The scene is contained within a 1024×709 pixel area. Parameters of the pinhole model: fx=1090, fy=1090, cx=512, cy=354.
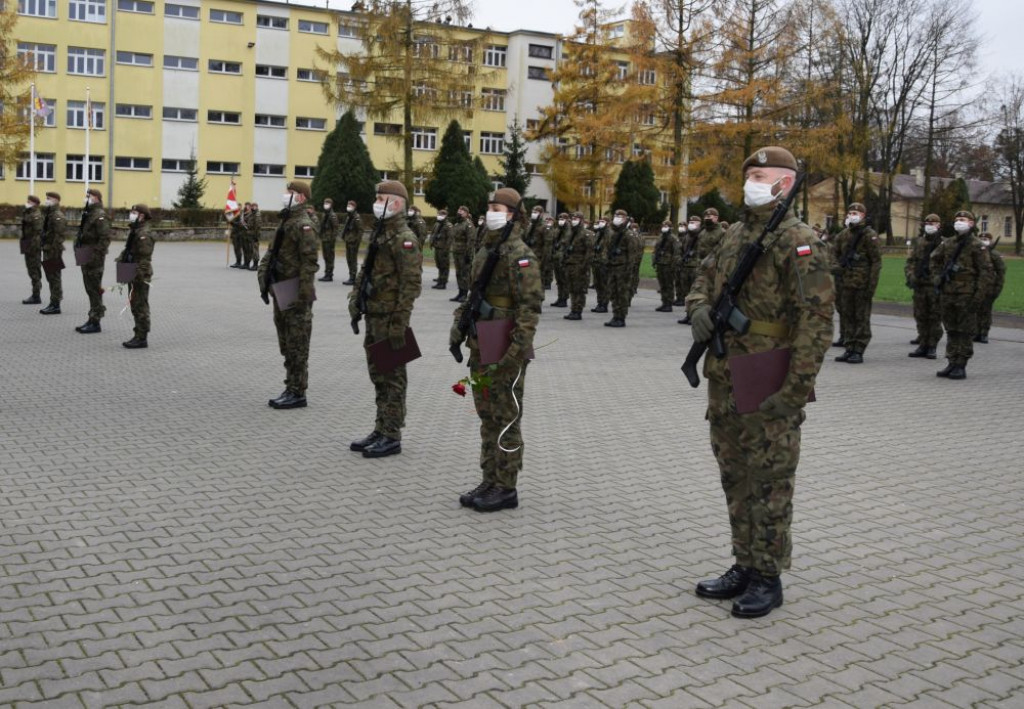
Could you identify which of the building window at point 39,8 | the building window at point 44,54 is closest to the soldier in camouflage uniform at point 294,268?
the building window at point 44,54

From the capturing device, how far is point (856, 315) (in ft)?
50.6

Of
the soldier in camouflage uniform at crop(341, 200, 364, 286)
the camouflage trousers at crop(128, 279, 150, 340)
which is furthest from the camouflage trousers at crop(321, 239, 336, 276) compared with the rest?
the camouflage trousers at crop(128, 279, 150, 340)

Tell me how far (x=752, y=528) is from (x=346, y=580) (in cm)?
207

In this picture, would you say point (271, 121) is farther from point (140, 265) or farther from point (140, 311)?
point (140, 265)

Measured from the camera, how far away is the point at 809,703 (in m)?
4.32

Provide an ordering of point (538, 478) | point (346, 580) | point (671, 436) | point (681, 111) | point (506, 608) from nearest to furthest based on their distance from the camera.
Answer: point (506, 608)
point (346, 580)
point (538, 478)
point (671, 436)
point (681, 111)

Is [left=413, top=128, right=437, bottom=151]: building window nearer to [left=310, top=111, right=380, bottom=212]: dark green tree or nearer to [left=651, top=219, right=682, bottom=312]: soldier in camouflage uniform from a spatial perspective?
[left=310, top=111, right=380, bottom=212]: dark green tree

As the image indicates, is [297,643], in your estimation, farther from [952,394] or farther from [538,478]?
[952,394]

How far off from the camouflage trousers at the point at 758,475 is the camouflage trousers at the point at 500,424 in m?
1.96

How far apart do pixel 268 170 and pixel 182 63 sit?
23.8 feet

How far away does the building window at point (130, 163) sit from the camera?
189 ft

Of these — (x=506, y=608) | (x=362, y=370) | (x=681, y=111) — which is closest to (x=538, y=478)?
(x=506, y=608)

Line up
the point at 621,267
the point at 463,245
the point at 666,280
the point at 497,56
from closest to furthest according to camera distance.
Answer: the point at 621,267
the point at 666,280
the point at 463,245
the point at 497,56

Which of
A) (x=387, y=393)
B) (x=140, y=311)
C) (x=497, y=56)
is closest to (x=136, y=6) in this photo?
(x=497, y=56)
